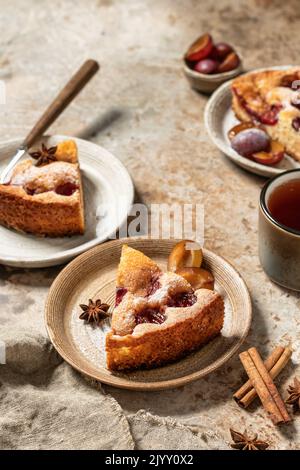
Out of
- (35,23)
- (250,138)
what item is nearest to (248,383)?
(250,138)

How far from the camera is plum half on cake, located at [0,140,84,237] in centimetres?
234

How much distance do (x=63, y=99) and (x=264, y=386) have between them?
1590 millimetres

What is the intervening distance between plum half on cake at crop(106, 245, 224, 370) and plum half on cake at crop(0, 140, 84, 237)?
1.38 ft

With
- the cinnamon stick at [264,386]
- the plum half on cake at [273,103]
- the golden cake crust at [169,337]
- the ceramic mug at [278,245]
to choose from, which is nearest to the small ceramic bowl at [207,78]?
the plum half on cake at [273,103]

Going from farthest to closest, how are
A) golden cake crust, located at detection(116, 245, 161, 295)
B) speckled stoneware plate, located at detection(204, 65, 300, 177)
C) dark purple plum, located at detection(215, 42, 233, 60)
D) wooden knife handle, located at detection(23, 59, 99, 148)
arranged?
dark purple plum, located at detection(215, 42, 233, 60) → wooden knife handle, located at detection(23, 59, 99, 148) → speckled stoneware plate, located at detection(204, 65, 300, 177) → golden cake crust, located at detection(116, 245, 161, 295)

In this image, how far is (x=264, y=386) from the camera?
186 centimetres

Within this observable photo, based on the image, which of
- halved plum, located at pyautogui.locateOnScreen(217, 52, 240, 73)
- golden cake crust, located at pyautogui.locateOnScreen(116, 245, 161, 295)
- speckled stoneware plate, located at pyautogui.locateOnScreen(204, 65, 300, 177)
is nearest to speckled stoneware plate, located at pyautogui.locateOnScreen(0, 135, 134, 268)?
golden cake crust, located at pyautogui.locateOnScreen(116, 245, 161, 295)

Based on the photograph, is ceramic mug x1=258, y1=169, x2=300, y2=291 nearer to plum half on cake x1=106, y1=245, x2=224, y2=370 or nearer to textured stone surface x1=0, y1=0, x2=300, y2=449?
textured stone surface x1=0, y1=0, x2=300, y2=449

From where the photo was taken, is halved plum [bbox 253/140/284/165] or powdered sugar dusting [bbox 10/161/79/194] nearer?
powdered sugar dusting [bbox 10/161/79/194]

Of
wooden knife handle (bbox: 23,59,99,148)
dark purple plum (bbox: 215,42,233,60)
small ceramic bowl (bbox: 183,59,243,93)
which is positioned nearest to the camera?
wooden knife handle (bbox: 23,59,99,148)

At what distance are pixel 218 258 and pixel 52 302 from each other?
549mm

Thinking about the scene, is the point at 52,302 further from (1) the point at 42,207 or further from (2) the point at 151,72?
(2) the point at 151,72

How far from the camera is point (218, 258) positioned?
2.17 m
